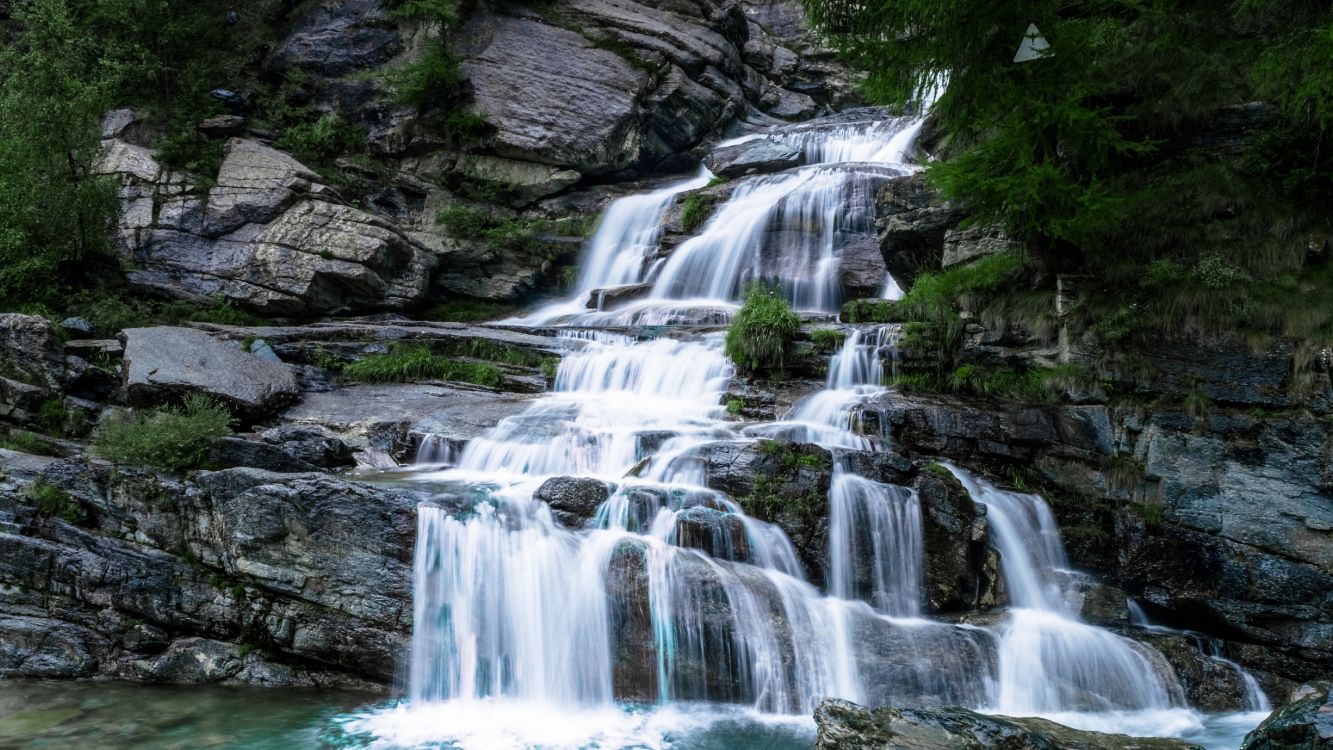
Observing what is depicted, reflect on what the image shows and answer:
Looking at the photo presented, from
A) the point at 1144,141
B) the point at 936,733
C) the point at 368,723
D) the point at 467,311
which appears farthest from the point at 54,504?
the point at 1144,141

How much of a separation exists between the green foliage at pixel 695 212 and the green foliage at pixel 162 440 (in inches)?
481

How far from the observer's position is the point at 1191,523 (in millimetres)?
9406

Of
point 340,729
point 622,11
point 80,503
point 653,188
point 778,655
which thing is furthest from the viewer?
point 622,11

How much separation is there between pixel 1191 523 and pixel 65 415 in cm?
1430

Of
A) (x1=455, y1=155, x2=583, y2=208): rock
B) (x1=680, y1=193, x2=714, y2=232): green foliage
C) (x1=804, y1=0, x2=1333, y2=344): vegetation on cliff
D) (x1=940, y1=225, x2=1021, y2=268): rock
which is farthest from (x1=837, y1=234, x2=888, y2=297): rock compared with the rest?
(x1=455, y1=155, x2=583, y2=208): rock

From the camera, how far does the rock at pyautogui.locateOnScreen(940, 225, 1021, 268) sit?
41.6 feet

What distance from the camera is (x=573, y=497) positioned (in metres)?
8.84

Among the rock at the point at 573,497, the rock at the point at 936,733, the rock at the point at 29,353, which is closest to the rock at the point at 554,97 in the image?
the rock at the point at 29,353

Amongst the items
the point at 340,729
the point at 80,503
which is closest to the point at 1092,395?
the point at 340,729

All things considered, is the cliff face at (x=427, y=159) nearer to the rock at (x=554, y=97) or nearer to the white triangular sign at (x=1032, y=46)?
the rock at (x=554, y=97)

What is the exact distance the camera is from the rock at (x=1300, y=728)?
4.37 meters

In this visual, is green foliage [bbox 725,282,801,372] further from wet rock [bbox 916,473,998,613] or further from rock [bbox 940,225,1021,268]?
wet rock [bbox 916,473,998,613]

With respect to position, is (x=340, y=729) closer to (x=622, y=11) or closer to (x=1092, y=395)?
(x=1092, y=395)

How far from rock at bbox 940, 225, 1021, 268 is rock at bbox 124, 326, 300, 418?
10.9m
